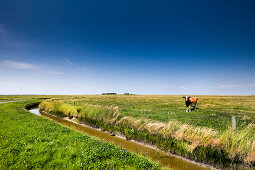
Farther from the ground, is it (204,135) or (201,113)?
(204,135)

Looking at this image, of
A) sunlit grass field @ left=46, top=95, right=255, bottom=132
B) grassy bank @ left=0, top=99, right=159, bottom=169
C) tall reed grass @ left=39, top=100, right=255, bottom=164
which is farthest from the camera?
sunlit grass field @ left=46, top=95, right=255, bottom=132

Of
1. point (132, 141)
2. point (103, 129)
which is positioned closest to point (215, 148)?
point (132, 141)

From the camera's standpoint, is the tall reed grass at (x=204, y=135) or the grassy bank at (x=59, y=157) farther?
the tall reed grass at (x=204, y=135)

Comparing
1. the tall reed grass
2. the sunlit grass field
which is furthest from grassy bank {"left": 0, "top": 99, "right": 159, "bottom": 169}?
the sunlit grass field

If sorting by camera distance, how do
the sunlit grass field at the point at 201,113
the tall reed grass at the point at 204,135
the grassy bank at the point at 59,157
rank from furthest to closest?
the sunlit grass field at the point at 201,113
the tall reed grass at the point at 204,135
the grassy bank at the point at 59,157

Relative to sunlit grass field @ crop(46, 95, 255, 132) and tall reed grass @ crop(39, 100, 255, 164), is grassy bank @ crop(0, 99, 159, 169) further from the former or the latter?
sunlit grass field @ crop(46, 95, 255, 132)

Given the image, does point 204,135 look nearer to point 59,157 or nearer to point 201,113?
point 59,157

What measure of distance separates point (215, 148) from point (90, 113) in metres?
15.1

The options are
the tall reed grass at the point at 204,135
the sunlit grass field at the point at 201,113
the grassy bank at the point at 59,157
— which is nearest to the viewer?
the grassy bank at the point at 59,157

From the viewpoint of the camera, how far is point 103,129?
14.5 m

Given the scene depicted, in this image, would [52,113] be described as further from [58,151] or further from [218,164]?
[218,164]

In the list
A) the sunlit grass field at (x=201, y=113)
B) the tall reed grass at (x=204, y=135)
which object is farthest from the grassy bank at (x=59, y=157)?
the sunlit grass field at (x=201, y=113)

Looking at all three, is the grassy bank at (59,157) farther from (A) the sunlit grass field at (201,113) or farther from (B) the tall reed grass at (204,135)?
(A) the sunlit grass field at (201,113)

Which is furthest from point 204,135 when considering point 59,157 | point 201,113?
point 201,113
